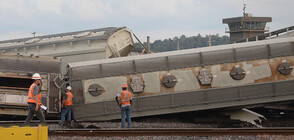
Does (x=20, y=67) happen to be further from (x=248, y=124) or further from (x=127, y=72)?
(x=248, y=124)

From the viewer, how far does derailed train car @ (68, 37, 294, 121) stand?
52.3ft

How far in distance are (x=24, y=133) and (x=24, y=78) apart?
Answer: 949cm

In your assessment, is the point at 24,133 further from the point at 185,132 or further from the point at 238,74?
the point at 238,74

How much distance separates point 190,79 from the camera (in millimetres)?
16266

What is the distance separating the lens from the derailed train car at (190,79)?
15953 mm

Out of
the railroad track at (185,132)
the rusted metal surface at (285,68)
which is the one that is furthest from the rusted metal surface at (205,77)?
the railroad track at (185,132)

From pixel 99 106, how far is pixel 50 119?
2.63 m

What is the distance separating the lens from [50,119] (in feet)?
58.5

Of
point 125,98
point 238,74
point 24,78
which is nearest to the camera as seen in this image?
point 125,98

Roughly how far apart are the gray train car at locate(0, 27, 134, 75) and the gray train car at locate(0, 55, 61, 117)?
12.2 feet

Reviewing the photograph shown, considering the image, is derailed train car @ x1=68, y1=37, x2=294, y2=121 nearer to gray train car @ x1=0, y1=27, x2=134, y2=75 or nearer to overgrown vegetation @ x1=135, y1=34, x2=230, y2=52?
gray train car @ x1=0, y1=27, x2=134, y2=75

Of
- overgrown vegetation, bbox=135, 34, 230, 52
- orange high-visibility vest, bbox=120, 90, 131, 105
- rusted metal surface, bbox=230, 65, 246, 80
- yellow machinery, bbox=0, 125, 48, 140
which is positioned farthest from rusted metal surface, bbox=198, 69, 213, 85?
overgrown vegetation, bbox=135, 34, 230, 52

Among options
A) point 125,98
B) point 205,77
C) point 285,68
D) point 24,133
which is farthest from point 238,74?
point 24,133

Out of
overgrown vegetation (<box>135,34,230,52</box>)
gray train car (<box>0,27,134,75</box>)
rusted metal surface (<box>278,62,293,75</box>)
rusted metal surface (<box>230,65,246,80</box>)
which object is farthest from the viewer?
overgrown vegetation (<box>135,34,230,52</box>)
